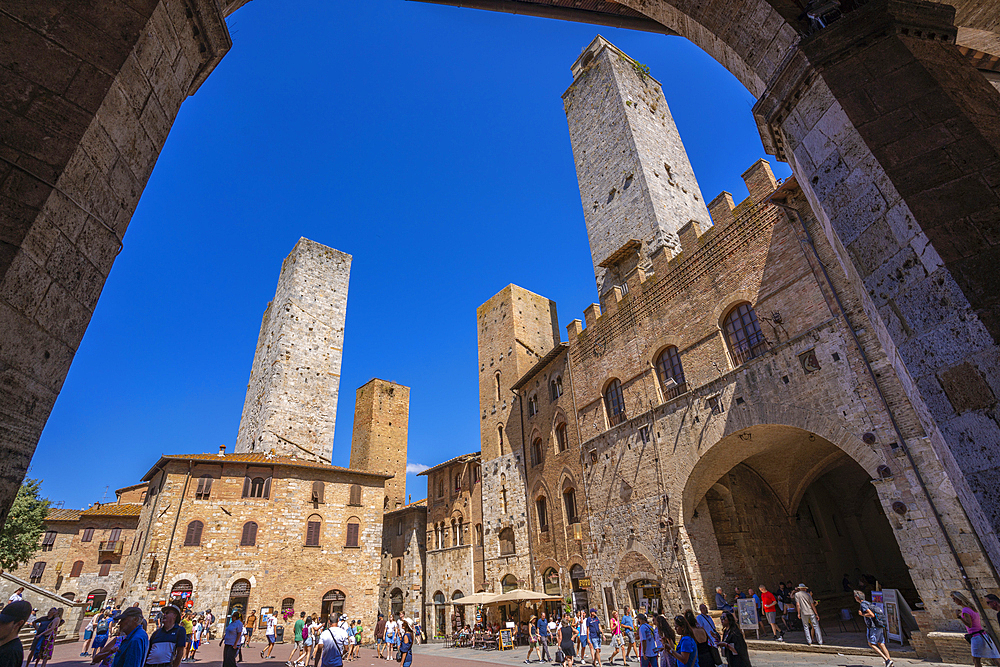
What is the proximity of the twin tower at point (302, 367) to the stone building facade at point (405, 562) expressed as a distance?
398 centimetres

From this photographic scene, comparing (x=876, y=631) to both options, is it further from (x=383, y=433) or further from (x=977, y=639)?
(x=383, y=433)

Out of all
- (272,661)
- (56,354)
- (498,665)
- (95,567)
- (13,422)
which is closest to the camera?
(13,422)

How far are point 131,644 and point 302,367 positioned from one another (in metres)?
25.5

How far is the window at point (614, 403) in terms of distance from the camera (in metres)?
15.9

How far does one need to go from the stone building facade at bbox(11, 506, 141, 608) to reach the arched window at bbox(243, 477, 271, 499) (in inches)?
534

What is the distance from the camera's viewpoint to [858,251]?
3.16m

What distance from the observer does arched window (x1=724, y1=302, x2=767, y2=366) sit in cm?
1195

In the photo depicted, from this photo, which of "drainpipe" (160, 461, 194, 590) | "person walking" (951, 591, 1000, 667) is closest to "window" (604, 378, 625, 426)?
"person walking" (951, 591, 1000, 667)

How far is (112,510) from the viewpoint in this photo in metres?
32.8

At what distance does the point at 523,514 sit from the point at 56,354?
20.6 meters

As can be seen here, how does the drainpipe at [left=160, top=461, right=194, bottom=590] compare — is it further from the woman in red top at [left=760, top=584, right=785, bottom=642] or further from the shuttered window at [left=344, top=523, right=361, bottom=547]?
the woman in red top at [left=760, top=584, right=785, bottom=642]

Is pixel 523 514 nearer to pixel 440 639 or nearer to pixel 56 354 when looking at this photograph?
pixel 440 639

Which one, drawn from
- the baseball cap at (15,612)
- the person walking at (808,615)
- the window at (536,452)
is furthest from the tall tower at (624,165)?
the baseball cap at (15,612)

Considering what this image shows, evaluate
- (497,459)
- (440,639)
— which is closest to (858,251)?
(497,459)
